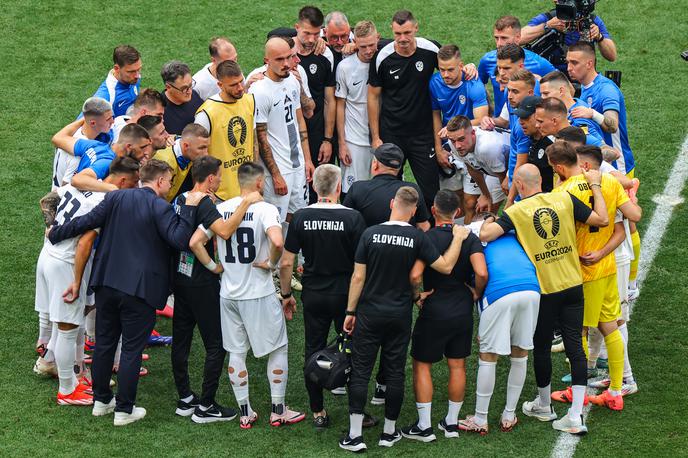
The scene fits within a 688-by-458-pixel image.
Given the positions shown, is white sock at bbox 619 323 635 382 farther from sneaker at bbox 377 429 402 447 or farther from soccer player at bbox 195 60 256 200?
soccer player at bbox 195 60 256 200

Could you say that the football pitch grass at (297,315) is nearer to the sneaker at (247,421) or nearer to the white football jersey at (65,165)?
the sneaker at (247,421)

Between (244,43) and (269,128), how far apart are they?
461 centimetres

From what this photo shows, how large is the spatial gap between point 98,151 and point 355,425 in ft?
9.87

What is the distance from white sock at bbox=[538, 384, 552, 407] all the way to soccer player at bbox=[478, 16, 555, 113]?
3103 mm

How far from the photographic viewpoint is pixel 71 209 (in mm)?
8422

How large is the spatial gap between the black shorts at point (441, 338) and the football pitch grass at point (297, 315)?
25.9 inches

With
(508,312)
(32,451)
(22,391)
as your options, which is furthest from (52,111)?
(508,312)

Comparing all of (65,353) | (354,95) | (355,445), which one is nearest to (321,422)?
(355,445)

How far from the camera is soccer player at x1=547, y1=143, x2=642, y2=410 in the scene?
8.30m

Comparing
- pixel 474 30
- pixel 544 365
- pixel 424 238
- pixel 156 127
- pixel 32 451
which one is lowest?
pixel 32 451

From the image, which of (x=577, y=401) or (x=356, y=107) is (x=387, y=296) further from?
(x=356, y=107)

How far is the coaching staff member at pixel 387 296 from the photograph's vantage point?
7758mm

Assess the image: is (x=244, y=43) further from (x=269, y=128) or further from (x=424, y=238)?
(x=424, y=238)

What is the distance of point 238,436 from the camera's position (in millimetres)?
8250
